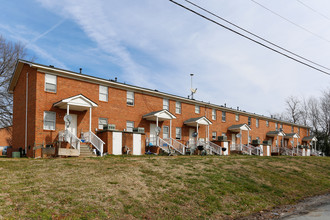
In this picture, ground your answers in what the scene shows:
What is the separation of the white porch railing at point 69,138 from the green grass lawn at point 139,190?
16.4 ft

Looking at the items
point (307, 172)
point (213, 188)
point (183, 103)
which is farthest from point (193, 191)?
point (183, 103)

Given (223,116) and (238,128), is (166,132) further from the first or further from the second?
(238,128)

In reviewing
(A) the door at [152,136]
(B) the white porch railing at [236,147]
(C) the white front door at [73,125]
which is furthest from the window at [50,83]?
(B) the white porch railing at [236,147]

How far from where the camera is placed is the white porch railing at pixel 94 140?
1916cm

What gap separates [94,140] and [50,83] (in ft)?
16.4

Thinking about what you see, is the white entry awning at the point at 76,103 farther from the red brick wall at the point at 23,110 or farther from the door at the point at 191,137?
the door at the point at 191,137

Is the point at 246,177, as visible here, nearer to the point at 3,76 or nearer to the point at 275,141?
the point at 3,76

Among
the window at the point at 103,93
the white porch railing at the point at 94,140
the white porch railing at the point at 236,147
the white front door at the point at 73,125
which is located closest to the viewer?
the white porch railing at the point at 94,140

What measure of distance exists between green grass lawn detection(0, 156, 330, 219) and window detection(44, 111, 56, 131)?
22.1 ft

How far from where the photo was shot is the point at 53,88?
65.9 ft

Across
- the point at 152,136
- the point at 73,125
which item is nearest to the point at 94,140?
the point at 73,125

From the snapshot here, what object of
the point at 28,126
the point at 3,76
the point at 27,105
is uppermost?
the point at 3,76

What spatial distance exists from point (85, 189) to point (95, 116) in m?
12.8

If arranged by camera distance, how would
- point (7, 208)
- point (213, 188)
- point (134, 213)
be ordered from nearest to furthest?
point (7, 208) → point (134, 213) → point (213, 188)
